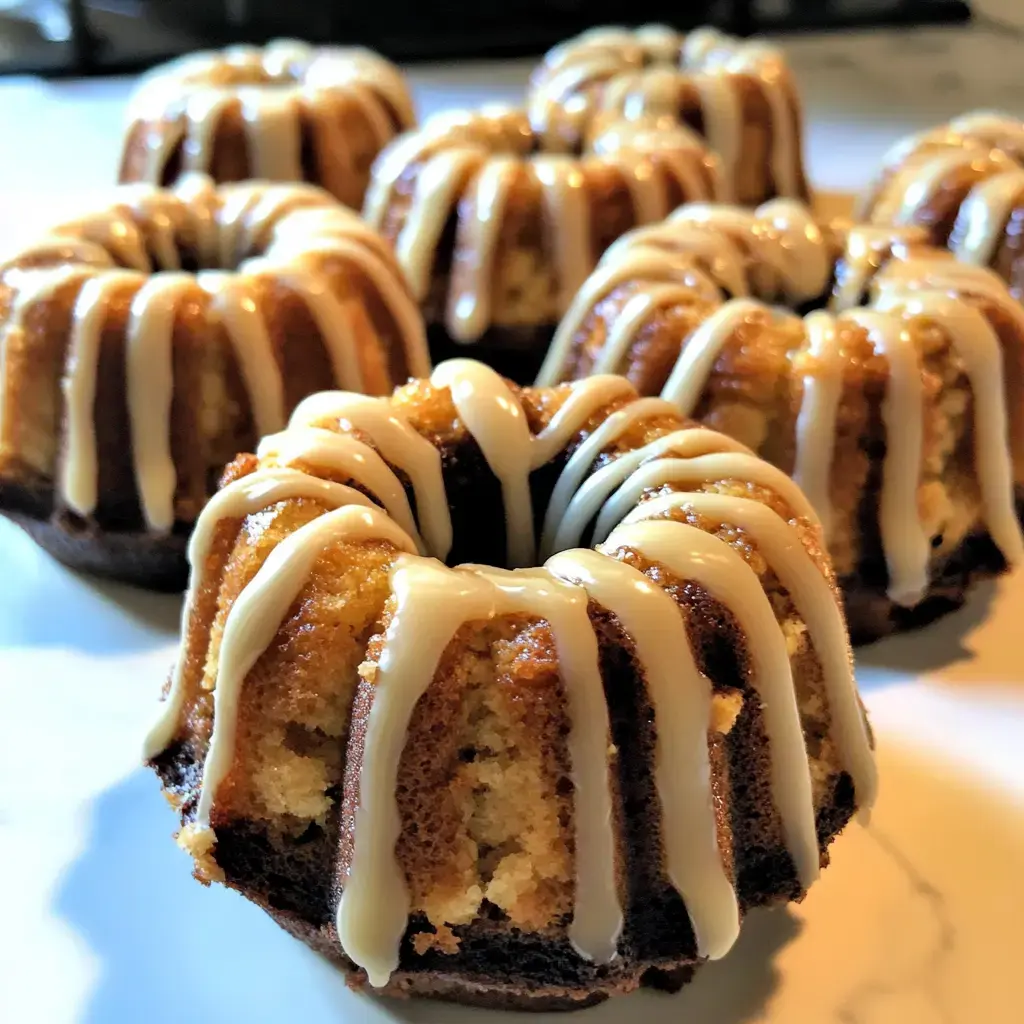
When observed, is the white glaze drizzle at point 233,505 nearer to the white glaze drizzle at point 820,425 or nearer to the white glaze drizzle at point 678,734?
the white glaze drizzle at point 678,734

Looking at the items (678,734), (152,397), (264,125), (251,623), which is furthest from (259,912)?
(264,125)

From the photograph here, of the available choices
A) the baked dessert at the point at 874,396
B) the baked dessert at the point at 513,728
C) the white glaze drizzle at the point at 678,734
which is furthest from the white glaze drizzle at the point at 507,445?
the baked dessert at the point at 874,396

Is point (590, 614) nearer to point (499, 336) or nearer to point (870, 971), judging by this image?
point (870, 971)

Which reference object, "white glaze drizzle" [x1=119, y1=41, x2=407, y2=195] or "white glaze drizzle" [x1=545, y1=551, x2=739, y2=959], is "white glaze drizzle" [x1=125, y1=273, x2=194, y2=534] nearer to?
"white glaze drizzle" [x1=545, y1=551, x2=739, y2=959]

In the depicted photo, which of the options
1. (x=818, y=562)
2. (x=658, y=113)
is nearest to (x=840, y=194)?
(x=658, y=113)

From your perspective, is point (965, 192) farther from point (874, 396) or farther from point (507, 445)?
point (507, 445)
